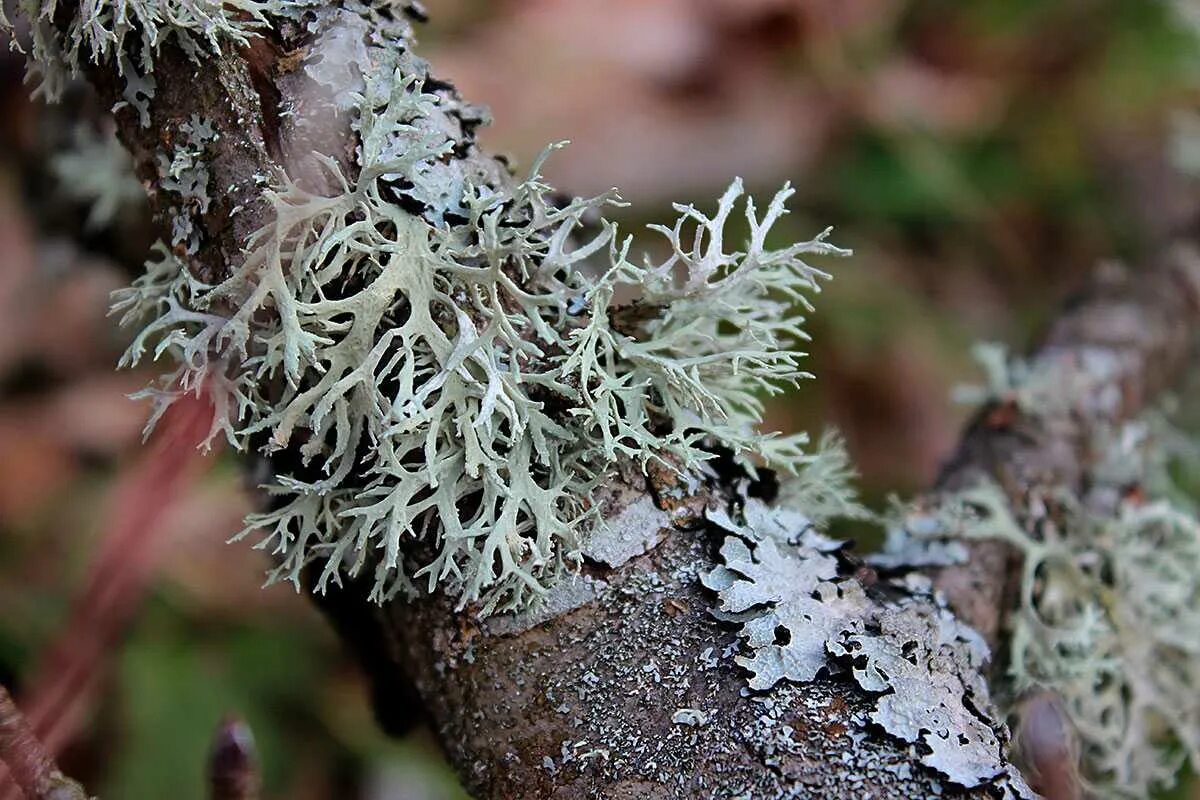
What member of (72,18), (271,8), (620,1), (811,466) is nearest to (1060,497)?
(811,466)

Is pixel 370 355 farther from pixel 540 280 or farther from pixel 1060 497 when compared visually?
pixel 1060 497

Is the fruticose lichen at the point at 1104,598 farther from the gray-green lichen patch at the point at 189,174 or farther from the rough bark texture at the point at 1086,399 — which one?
the gray-green lichen patch at the point at 189,174

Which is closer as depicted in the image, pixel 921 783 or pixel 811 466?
pixel 921 783

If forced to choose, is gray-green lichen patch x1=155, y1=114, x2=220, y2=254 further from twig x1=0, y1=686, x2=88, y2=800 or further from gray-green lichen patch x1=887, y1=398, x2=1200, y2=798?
gray-green lichen patch x1=887, y1=398, x2=1200, y2=798

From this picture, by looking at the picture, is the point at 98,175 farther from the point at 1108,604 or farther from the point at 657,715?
the point at 1108,604

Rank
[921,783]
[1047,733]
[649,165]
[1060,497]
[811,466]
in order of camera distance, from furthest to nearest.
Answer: [649,165] → [1060,497] → [811,466] → [1047,733] → [921,783]

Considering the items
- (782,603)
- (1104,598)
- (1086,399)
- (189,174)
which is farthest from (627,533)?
(1086,399)
